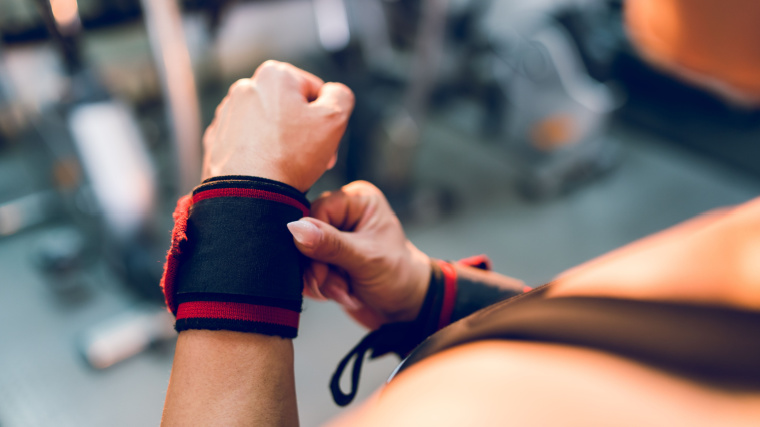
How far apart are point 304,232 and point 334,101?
0.17 m

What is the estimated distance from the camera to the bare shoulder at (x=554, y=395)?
0.25 m

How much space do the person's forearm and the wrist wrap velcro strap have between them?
1 cm

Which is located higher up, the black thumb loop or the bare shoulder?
the bare shoulder

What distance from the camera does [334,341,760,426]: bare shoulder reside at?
9.8 inches

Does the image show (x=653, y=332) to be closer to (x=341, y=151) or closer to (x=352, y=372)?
(x=352, y=372)

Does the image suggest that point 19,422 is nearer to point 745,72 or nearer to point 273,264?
point 273,264

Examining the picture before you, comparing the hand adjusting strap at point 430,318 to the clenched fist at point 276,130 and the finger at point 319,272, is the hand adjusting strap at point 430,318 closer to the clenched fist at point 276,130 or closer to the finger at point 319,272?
the finger at point 319,272

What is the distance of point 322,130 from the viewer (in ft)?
1.81

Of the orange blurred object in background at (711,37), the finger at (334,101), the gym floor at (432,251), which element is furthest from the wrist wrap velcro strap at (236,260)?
the orange blurred object in background at (711,37)

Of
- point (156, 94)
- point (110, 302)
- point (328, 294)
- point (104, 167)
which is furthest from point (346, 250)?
point (156, 94)

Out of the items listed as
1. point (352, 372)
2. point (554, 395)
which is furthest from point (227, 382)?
point (554, 395)

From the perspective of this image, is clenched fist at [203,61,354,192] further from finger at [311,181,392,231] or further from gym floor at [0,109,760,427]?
gym floor at [0,109,760,427]

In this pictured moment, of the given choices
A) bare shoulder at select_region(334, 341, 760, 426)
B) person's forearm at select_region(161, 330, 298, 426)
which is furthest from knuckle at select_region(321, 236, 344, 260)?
bare shoulder at select_region(334, 341, 760, 426)

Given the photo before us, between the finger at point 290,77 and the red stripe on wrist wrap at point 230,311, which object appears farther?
the finger at point 290,77
